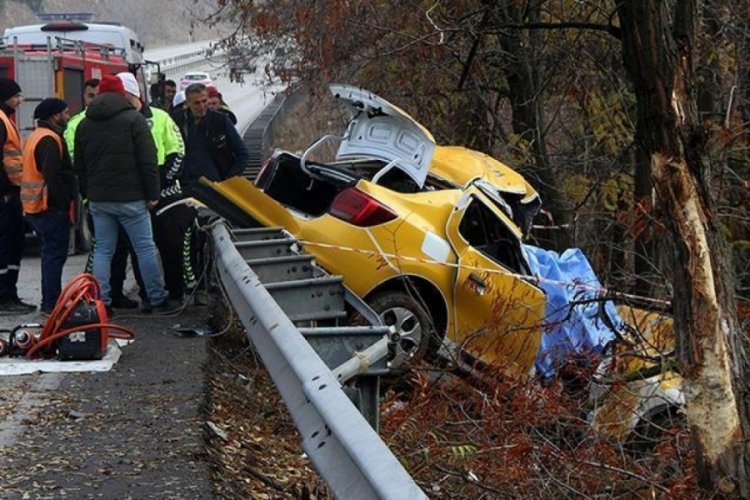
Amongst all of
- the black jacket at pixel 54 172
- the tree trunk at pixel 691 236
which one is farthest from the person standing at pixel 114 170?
the tree trunk at pixel 691 236

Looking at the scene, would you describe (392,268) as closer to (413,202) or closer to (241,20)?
(413,202)

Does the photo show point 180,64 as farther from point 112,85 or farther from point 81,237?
point 112,85

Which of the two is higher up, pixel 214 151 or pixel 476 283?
pixel 214 151

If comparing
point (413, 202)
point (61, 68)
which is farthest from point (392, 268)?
point (61, 68)

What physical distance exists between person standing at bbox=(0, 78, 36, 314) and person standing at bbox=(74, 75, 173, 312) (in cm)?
123

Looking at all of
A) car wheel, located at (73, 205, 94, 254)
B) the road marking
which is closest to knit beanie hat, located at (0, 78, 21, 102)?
car wheel, located at (73, 205, 94, 254)

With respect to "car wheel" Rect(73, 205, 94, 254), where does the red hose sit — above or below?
above

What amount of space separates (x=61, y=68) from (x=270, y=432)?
12193mm

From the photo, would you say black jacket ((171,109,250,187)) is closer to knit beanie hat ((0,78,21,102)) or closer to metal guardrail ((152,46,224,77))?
knit beanie hat ((0,78,21,102))

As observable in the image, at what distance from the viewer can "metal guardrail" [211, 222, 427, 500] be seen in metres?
3.69

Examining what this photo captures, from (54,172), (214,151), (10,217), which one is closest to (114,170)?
(54,172)

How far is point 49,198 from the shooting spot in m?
10.4

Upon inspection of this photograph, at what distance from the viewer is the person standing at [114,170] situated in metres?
9.85

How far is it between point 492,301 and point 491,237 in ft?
2.43
